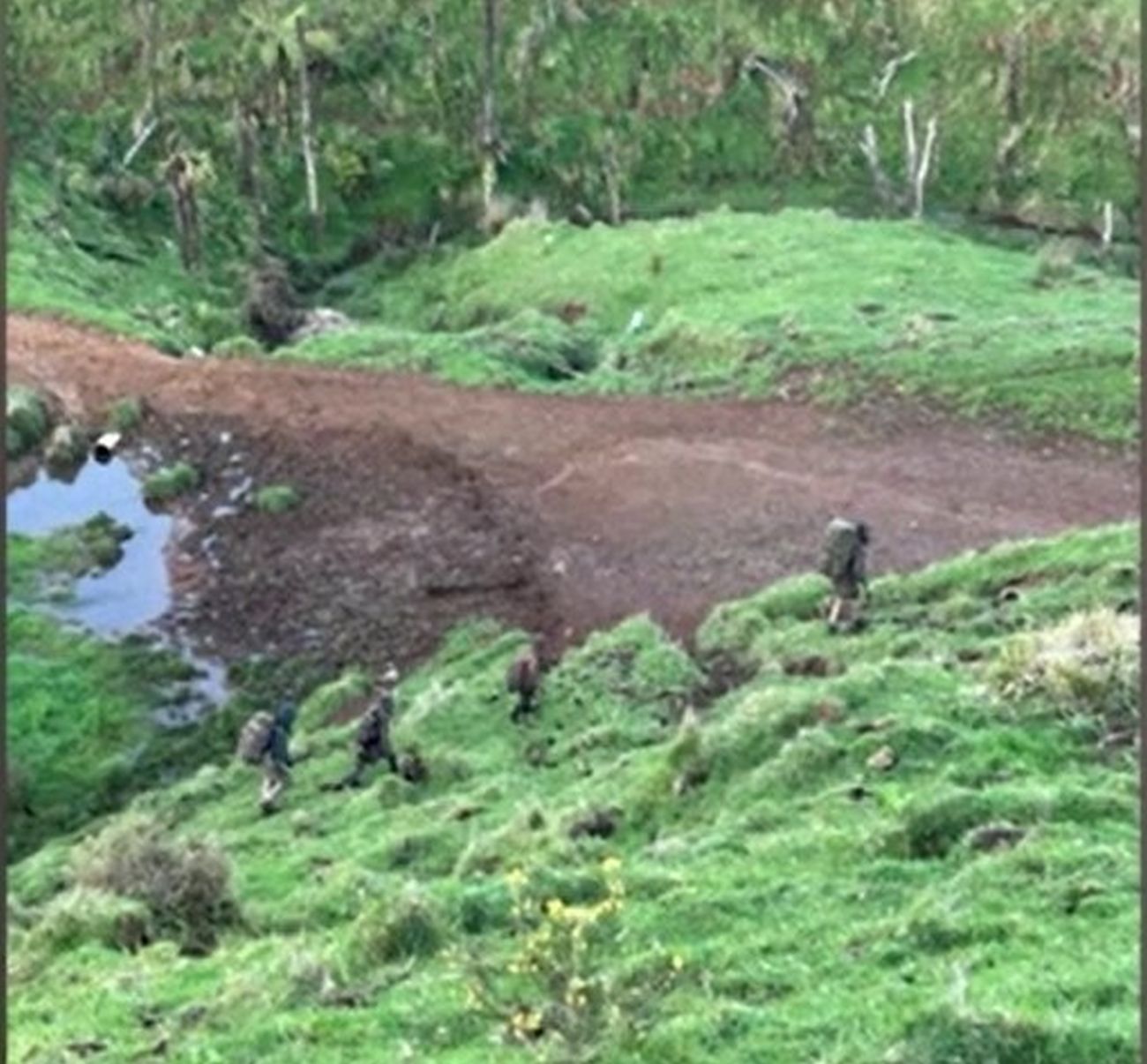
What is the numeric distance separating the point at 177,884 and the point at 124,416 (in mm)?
15013

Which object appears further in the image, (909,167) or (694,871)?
(909,167)

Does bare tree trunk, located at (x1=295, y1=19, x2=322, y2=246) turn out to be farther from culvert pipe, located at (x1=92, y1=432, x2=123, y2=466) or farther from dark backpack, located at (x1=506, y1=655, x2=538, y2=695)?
dark backpack, located at (x1=506, y1=655, x2=538, y2=695)

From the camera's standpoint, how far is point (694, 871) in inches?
484

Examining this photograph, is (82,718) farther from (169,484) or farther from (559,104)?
(559,104)

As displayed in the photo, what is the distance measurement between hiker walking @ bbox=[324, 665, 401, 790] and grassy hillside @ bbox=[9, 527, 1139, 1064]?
0.33 meters

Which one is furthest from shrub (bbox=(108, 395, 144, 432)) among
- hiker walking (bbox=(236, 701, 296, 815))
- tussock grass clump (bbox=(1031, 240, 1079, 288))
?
tussock grass clump (bbox=(1031, 240, 1079, 288))

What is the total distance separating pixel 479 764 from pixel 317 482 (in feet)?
29.7

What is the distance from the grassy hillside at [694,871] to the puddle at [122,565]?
2.58m

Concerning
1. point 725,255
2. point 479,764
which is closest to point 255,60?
point 725,255

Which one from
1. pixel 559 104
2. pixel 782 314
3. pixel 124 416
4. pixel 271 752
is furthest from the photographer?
pixel 559 104

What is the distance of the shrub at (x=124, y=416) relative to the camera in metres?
27.9

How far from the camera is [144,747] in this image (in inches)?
798

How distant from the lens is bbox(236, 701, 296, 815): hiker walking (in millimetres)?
17266

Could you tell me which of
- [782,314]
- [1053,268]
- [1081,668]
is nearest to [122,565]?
[782,314]
